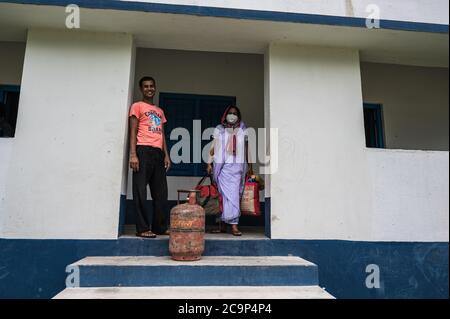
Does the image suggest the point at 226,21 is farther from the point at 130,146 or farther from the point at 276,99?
the point at 130,146

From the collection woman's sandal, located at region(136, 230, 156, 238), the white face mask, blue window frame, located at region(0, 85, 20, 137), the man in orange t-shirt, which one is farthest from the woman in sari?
blue window frame, located at region(0, 85, 20, 137)

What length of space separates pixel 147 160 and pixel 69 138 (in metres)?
0.91

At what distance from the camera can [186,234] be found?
132 inches

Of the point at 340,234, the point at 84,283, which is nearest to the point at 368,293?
the point at 340,234

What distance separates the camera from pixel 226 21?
12.6ft

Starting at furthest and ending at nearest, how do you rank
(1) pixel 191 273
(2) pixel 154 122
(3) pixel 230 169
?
(3) pixel 230 169 < (2) pixel 154 122 < (1) pixel 191 273

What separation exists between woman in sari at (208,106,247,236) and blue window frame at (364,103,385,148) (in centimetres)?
288

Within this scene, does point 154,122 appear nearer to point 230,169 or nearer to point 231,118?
point 231,118

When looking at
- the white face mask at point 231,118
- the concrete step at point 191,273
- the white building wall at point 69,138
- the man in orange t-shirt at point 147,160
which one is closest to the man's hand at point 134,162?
the man in orange t-shirt at point 147,160

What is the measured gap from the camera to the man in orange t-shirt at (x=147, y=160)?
3.90m

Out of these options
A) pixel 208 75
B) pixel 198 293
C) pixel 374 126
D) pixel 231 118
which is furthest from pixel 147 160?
pixel 374 126

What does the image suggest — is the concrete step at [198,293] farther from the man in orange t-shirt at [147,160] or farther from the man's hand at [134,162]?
the man's hand at [134,162]

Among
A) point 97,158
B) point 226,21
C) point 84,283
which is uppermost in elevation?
point 226,21

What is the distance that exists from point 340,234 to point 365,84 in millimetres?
3218
